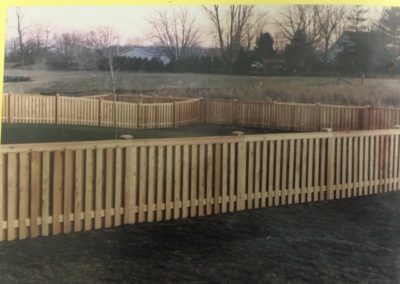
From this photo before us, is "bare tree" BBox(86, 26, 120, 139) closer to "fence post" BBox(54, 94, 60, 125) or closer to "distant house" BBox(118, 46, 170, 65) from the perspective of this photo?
"distant house" BBox(118, 46, 170, 65)

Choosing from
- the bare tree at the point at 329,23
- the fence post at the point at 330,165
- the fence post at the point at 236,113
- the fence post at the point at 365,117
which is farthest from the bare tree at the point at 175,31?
the fence post at the point at 330,165

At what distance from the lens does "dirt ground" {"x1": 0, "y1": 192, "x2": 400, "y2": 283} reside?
2.57 metres

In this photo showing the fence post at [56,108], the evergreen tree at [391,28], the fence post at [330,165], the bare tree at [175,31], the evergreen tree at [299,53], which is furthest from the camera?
the fence post at [330,165]

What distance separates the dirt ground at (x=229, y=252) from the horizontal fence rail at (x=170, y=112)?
53 centimetres

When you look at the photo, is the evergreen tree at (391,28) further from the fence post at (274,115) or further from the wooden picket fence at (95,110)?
the wooden picket fence at (95,110)

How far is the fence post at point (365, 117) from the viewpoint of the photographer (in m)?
3.22

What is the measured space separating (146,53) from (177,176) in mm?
815

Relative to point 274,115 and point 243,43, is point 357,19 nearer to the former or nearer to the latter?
point 243,43

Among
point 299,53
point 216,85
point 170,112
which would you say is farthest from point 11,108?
point 299,53

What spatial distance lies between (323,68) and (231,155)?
0.93 m

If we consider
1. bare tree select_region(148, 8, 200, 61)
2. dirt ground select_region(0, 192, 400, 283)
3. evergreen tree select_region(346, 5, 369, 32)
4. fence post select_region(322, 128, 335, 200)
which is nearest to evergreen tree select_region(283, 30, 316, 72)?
evergreen tree select_region(346, 5, 369, 32)

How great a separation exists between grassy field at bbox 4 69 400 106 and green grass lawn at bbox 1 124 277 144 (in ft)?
0.72

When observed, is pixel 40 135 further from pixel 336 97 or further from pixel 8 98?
pixel 336 97

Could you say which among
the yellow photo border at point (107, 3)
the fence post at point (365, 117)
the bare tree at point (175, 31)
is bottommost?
the fence post at point (365, 117)
